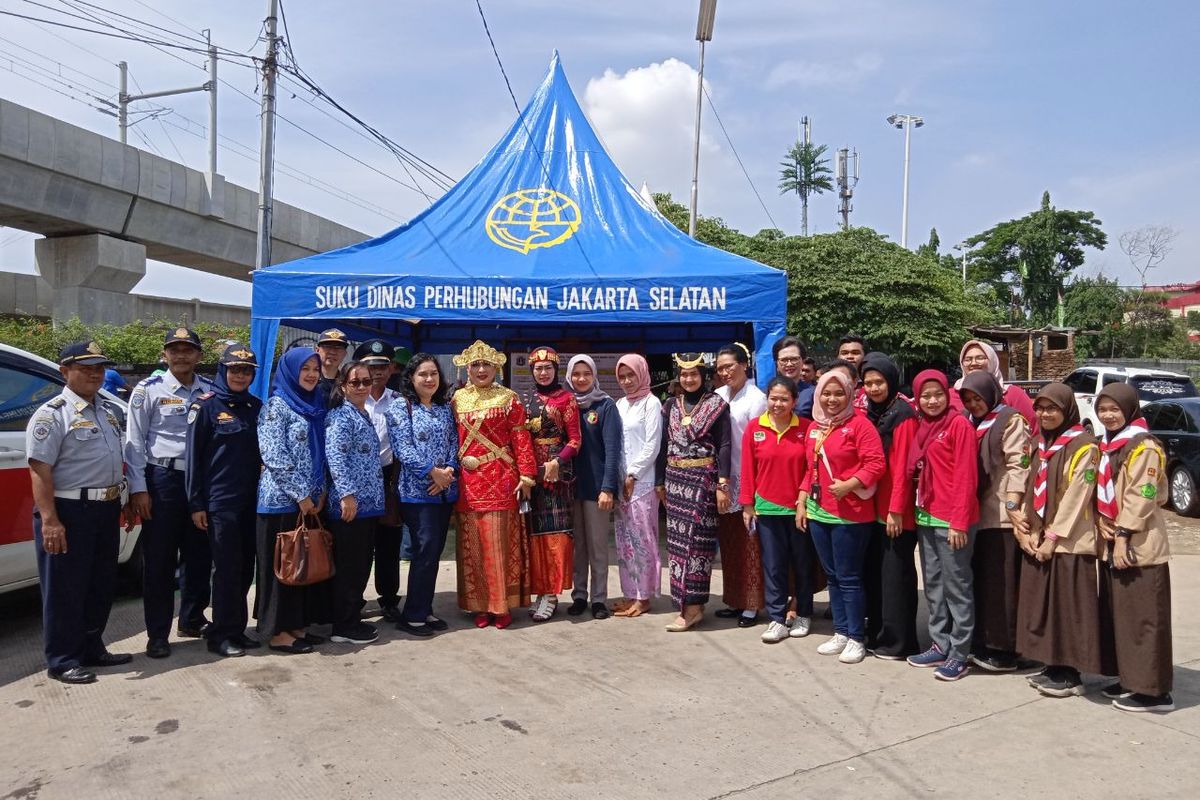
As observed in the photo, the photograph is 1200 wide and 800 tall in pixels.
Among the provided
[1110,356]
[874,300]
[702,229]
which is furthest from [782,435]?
[1110,356]

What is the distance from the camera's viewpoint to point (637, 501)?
17.7 ft

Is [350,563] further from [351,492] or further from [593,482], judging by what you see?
[593,482]

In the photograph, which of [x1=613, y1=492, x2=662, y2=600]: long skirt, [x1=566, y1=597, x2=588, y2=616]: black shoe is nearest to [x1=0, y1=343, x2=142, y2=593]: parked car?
[x1=566, y1=597, x2=588, y2=616]: black shoe

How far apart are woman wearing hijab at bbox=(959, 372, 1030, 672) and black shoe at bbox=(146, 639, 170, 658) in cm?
422

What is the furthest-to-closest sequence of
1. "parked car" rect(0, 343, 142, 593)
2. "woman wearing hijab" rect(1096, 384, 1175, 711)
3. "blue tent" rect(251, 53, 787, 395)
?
"blue tent" rect(251, 53, 787, 395) < "parked car" rect(0, 343, 142, 593) < "woman wearing hijab" rect(1096, 384, 1175, 711)

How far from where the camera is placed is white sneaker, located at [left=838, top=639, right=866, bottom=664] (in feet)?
15.0

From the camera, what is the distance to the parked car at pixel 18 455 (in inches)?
183

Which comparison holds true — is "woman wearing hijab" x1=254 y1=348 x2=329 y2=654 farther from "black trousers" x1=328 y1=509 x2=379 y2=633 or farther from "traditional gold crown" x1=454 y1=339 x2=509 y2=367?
"traditional gold crown" x1=454 y1=339 x2=509 y2=367

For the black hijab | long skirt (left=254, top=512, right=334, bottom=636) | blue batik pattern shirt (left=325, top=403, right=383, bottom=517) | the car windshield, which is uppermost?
the car windshield

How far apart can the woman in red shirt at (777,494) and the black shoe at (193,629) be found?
315 cm

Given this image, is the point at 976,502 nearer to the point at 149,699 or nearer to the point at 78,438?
the point at 149,699

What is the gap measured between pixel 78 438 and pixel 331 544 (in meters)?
1.33

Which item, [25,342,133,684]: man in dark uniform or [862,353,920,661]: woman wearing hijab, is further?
[862,353,920,661]: woman wearing hijab

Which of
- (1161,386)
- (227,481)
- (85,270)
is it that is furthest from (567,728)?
(85,270)
